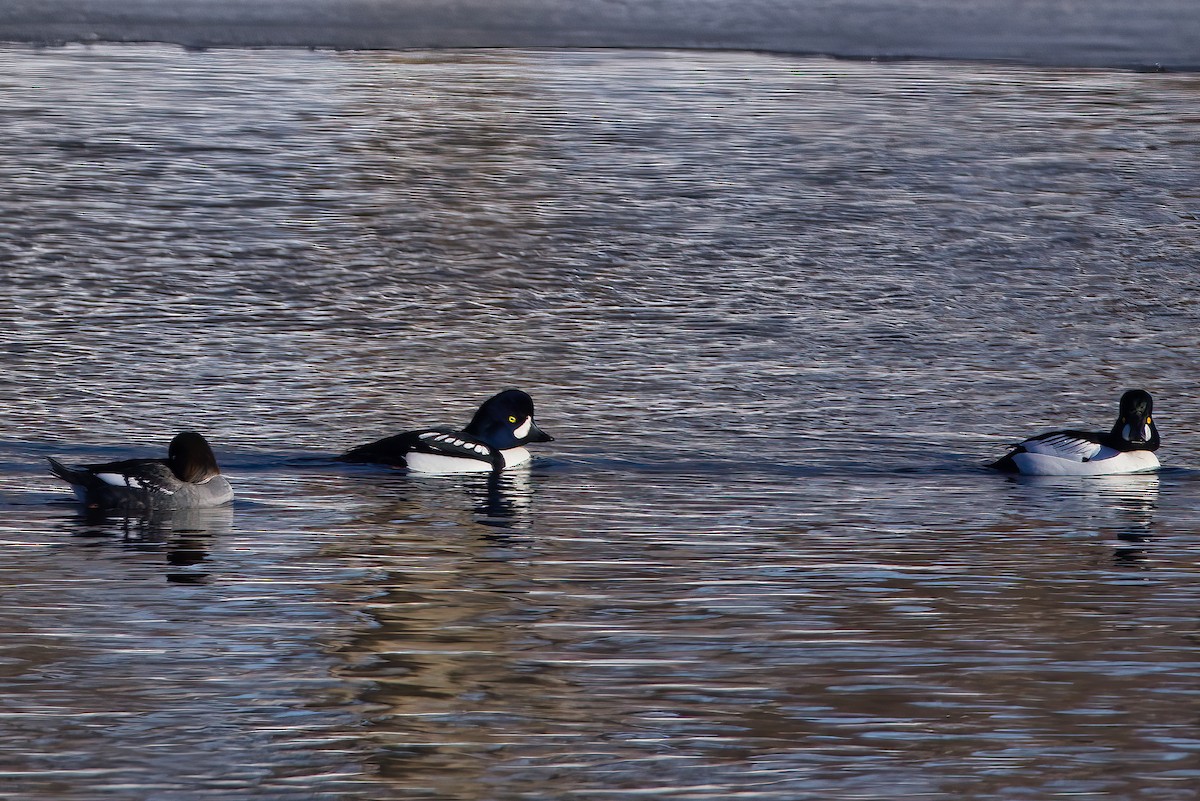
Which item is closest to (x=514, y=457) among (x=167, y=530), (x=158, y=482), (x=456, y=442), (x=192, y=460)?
(x=456, y=442)

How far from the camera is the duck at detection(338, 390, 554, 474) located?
330 inches

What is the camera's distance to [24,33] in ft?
70.3

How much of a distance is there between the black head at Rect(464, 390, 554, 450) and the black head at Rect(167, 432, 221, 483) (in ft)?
4.77

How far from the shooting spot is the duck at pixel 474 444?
838 centimetres

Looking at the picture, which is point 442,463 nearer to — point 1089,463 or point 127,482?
point 127,482

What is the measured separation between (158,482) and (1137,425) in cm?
424

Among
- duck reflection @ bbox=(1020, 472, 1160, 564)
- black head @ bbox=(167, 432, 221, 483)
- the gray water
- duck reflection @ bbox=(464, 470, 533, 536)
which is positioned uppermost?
the gray water

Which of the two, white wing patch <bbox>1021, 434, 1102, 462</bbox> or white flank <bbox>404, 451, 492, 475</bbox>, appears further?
white wing patch <bbox>1021, 434, 1102, 462</bbox>

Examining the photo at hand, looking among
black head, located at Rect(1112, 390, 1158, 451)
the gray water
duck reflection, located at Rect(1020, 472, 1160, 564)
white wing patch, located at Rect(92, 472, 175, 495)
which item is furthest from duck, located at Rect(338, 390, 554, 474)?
the gray water

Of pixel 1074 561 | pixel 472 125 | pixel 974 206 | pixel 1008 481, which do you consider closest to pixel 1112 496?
pixel 1008 481

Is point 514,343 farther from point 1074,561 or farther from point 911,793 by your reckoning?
point 911,793

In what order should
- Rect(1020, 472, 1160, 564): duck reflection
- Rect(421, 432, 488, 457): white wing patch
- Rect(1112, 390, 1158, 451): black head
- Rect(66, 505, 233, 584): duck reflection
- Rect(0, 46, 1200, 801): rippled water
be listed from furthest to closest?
Rect(1112, 390, 1158, 451): black head
Rect(421, 432, 488, 457): white wing patch
Rect(1020, 472, 1160, 564): duck reflection
Rect(66, 505, 233, 584): duck reflection
Rect(0, 46, 1200, 801): rippled water

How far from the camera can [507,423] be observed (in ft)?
28.8

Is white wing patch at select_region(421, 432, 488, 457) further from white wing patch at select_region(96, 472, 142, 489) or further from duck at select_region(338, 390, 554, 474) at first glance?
white wing patch at select_region(96, 472, 142, 489)
